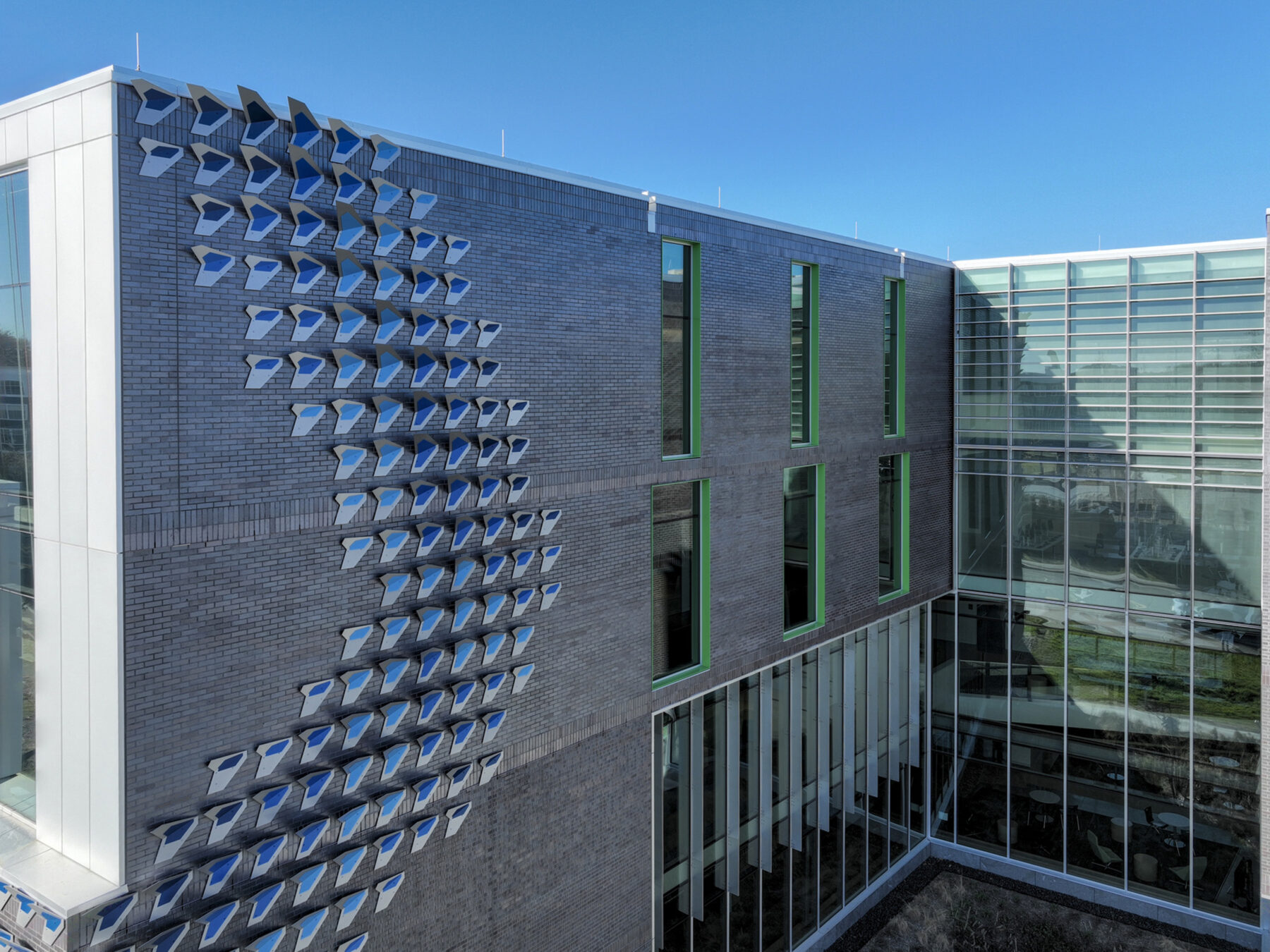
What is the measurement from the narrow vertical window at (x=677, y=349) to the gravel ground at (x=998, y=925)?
11.1m

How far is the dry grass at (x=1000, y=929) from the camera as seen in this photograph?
17341 millimetres

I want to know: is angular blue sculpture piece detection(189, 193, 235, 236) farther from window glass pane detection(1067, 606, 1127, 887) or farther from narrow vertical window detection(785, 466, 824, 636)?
window glass pane detection(1067, 606, 1127, 887)

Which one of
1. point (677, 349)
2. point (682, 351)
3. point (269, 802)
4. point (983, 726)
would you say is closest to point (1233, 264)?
point (983, 726)

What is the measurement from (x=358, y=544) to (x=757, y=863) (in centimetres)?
1011

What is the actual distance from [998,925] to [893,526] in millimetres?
8295

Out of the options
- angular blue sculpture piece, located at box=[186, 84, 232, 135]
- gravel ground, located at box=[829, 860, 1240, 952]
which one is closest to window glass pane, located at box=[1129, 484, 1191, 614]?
gravel ground, located at box=[829, 860, 1240, 952]

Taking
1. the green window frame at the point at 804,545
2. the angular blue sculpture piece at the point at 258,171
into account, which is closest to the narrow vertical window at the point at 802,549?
the green window frame at the point at 804,545

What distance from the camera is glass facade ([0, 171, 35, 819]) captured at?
8367mm

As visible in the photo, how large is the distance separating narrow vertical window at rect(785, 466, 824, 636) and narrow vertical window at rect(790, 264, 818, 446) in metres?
0.75

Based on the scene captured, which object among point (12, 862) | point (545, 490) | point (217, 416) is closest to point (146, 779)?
point (12, 862)

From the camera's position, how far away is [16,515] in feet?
28.5

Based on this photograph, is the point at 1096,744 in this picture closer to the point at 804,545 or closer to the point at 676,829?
the point at 804,545

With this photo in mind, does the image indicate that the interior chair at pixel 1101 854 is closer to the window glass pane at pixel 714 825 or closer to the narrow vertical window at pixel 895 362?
the window glass pane at pixel 714 825

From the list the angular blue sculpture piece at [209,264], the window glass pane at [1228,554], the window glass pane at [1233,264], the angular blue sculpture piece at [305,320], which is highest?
the window glass pane at [1233,264]
